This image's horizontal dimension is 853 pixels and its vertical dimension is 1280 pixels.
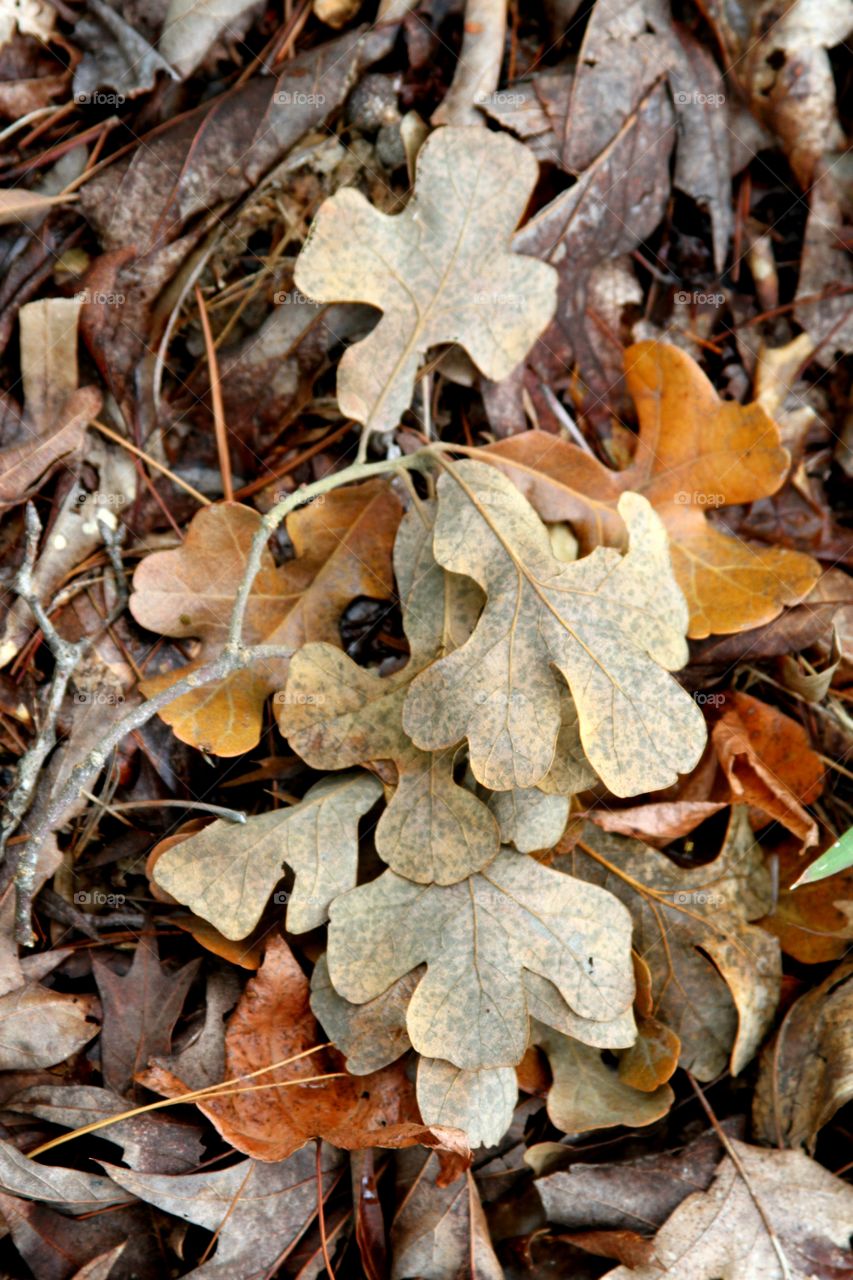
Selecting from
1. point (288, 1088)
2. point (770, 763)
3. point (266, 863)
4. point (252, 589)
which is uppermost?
point (252, 589)

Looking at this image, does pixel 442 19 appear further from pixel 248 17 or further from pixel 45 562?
pixel 45 562

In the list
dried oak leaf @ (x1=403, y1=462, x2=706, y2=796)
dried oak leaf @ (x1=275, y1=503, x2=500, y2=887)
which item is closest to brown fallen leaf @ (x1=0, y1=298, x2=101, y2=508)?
dried oak leaf @ (x1=275, y1=503, x2=500, y2=887)

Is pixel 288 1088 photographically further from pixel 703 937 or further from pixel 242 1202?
pixel 703 937

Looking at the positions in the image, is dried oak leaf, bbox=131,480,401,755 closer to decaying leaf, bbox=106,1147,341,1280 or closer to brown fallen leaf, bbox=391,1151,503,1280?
decaying leaf, bbox=106,1147,341,1280

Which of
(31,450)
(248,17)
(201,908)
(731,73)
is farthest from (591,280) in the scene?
(201,908)

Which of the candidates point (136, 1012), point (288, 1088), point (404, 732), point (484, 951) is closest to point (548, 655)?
point (404, 732)

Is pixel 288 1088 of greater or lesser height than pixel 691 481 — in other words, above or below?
below
